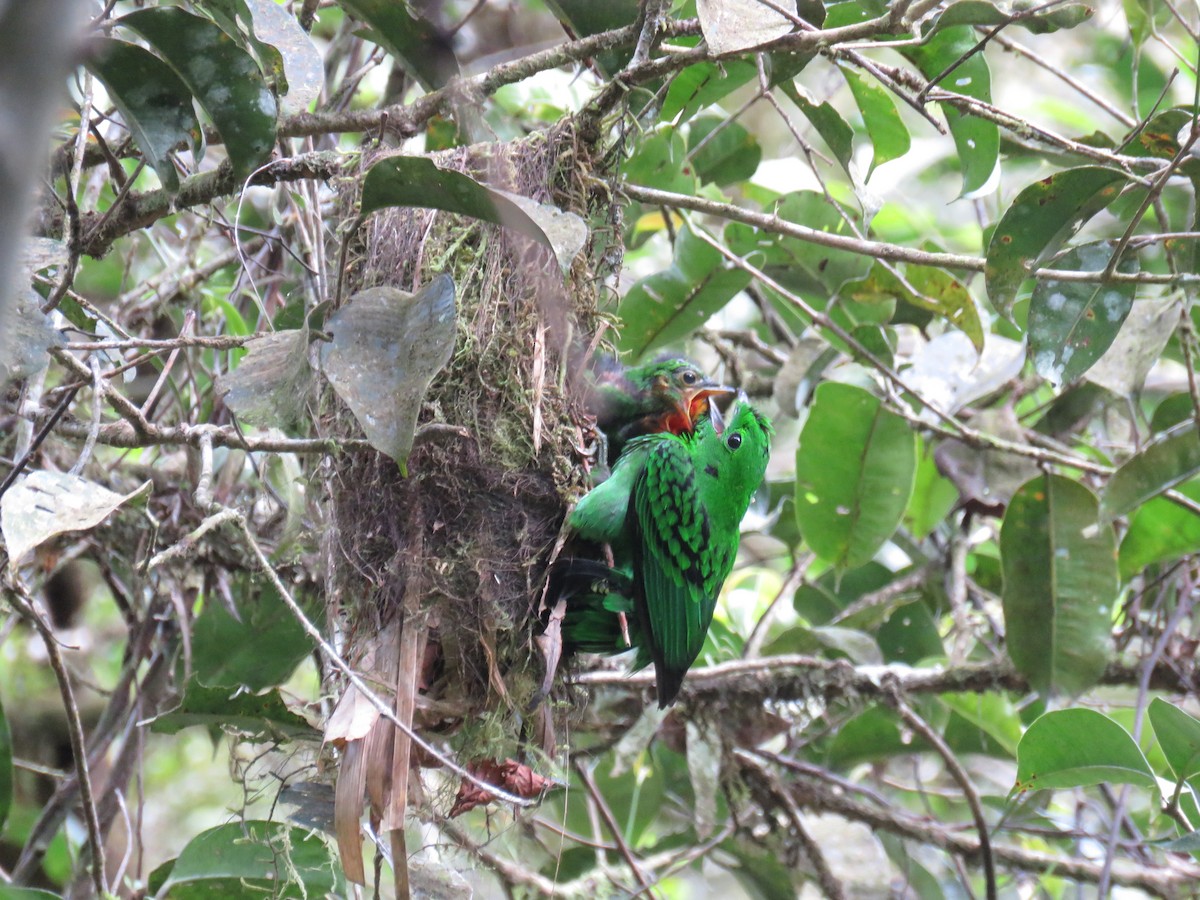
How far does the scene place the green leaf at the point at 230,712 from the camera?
Answer: 2641mm

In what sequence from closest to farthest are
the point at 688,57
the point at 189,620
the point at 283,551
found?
1. the point at 688,57
2. the point at 283,551
3. the point at 189,620

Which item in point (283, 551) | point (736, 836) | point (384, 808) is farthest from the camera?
point (736, 836)

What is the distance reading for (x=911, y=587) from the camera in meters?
4.38

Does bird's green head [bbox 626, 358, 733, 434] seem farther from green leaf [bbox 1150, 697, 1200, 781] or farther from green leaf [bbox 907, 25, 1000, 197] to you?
green leaf [bbox 1150, 697, 1200, 781]

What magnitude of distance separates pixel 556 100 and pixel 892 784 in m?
3.22

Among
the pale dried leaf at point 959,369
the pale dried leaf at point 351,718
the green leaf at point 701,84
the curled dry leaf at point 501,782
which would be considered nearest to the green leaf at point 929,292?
the pale dried leaf at point 959,369

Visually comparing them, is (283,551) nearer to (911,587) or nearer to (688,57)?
(688,57)

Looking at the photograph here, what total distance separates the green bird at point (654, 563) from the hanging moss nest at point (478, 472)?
13 centimetres

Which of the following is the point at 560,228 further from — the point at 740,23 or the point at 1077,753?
the point at 1077,753

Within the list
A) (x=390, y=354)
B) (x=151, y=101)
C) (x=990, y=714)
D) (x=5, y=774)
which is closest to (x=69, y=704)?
(x=5, y=774)

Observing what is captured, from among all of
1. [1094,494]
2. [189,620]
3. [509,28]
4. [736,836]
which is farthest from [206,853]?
[509,28]

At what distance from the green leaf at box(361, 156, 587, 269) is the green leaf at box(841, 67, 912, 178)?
1329 mm

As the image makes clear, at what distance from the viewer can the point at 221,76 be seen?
2359 millimetres

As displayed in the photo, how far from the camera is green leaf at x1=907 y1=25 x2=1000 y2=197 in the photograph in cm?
297
